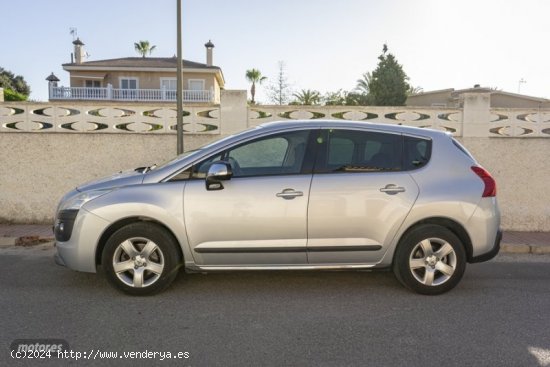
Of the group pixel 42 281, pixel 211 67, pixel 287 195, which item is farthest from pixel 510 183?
pixel 211 67

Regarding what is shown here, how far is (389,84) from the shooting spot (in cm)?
3472

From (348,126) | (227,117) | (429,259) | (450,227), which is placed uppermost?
(227,117)

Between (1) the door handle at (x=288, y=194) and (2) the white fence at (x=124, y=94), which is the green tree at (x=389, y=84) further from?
(1) the door handle at (x=288, y=194)

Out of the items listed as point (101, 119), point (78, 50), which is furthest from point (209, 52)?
point (101, 119)

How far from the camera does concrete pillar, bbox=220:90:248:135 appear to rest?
25.8 ft

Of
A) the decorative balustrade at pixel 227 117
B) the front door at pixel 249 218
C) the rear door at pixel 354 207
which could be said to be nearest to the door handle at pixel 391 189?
the rear door at pixel 354 207

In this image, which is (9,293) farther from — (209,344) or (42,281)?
(209,344)

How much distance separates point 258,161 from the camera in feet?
14.6

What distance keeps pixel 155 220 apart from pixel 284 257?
1310 mm

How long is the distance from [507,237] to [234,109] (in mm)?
5148

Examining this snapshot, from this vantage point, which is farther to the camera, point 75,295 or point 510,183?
point 510,183

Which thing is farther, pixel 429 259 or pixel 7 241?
pixel 7 241

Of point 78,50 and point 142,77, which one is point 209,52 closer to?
point 142,77

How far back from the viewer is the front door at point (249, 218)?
425 centimetres
